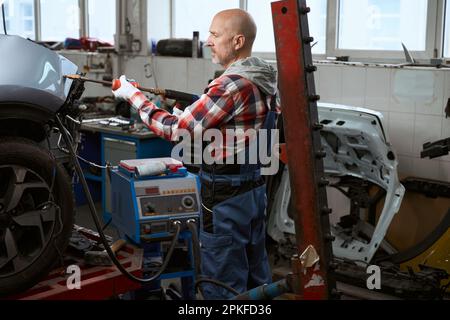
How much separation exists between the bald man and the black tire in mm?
464

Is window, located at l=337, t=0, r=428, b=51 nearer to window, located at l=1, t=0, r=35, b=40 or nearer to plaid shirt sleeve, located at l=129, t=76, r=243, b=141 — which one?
plaid shirt sleeve, located at l=129, t=76, r=243, b=141

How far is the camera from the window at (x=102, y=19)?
6848mm

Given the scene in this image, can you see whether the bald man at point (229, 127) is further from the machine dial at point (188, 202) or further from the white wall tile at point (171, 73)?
the white wall tile at point (171, 73)

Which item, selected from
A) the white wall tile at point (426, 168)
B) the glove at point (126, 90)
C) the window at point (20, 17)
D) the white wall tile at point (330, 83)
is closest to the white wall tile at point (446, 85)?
the white wall tile at point (426, 168)

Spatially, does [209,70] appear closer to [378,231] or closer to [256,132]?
[378,231]

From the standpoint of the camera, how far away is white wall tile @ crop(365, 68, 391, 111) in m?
4.33

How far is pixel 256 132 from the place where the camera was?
2582mm

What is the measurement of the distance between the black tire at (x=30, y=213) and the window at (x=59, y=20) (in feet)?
17.1

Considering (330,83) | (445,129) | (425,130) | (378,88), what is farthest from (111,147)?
(445,129)

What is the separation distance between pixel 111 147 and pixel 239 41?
2890 mm

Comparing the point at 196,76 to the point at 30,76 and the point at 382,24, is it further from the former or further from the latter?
the point at 30,76

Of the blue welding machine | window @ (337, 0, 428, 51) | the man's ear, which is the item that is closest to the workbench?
window @ (337, 0, 428, 51)

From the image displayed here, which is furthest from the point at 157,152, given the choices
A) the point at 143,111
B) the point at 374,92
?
the point at 143,111

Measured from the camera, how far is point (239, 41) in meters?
2.60
